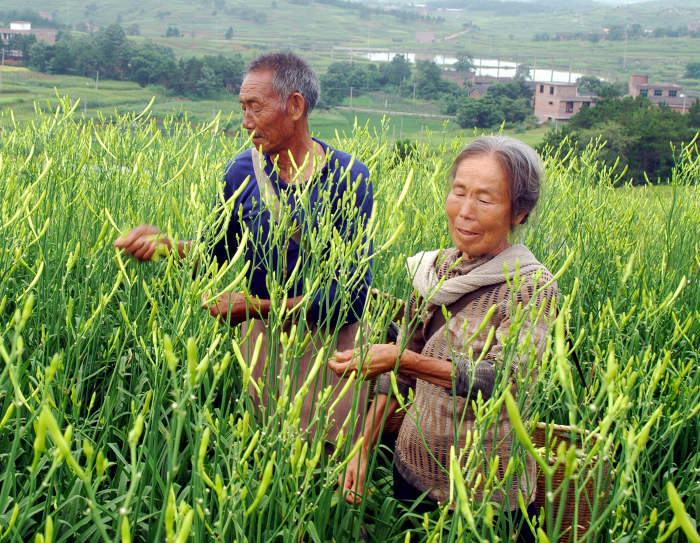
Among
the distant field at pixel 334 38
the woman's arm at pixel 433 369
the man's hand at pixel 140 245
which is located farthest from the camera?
the distant field at pixel 334 38

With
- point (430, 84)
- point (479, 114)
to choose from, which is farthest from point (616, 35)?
point (479, 114)

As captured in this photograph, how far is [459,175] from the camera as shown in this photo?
1.93 meters

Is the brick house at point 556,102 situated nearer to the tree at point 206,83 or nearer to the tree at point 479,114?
the tree at point 479,114

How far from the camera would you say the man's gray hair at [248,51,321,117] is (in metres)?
2.38

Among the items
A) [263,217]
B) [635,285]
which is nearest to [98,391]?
[263,217]

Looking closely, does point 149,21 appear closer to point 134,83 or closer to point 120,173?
point 134,83

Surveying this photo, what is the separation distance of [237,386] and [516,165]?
1318 mm

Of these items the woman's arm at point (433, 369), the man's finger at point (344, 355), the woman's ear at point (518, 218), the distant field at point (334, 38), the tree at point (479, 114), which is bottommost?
the woman's arm at point (433, 369)

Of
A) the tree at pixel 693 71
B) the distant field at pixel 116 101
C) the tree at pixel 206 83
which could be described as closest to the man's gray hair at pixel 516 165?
the distant field at pixel 116 101

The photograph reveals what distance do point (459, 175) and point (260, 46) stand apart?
34.9 metres

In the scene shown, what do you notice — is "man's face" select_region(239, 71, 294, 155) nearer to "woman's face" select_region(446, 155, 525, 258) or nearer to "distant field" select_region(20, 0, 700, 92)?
"woman's face" select_region(446, 155, 525, 258)

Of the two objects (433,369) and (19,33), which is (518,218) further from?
(19,33)

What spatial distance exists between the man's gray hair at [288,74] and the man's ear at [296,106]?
2 cm

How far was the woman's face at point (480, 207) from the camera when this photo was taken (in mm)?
1855
